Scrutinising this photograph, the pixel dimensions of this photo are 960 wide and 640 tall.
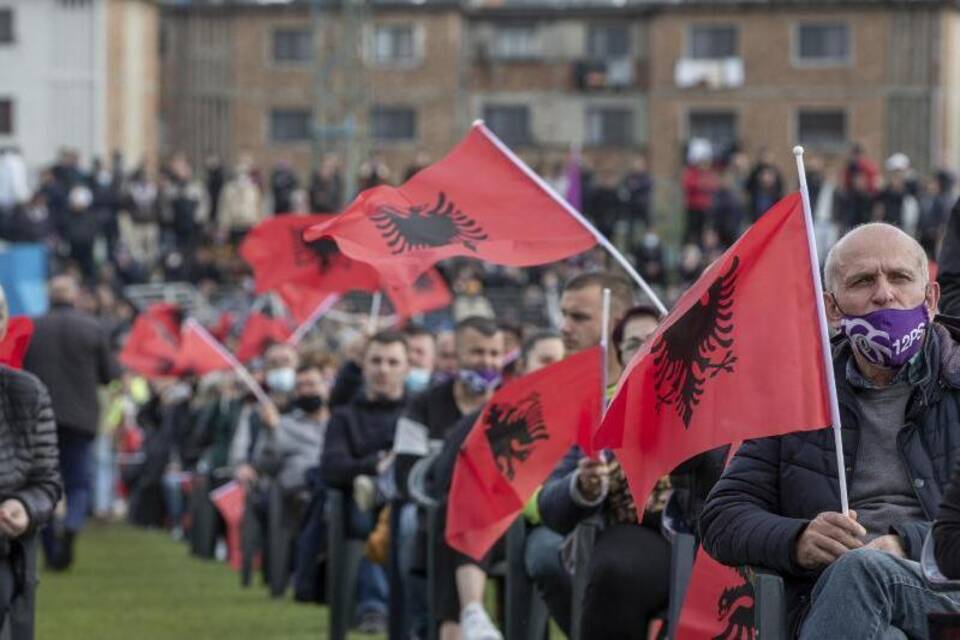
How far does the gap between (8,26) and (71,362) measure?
60.5m

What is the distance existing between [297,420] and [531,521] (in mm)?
6975

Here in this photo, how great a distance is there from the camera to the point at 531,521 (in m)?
12.2

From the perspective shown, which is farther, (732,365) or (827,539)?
(732,365)

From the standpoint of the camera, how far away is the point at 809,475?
7855 mm

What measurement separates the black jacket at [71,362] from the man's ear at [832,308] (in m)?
13.5

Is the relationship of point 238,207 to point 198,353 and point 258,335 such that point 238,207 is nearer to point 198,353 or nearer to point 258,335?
point 198,353

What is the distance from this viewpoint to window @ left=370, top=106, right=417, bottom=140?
87.2 meters

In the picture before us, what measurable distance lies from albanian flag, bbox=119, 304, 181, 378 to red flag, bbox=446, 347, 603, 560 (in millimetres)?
15861

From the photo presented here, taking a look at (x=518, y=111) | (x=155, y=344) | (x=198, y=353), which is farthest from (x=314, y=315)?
(x=518, y=111)

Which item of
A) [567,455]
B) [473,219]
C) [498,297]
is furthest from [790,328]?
[498,297]

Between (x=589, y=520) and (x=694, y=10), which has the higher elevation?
(x=694, y=10)

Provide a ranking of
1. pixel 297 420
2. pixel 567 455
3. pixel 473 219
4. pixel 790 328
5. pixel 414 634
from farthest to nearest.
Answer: pixel 297 420, pixel 414 634, pixel 473 219, pixel 567 455, pixel 790 328

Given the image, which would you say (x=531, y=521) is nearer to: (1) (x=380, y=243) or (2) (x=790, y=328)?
(1) (x=380, y=243)

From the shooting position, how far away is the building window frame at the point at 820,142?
84.6 metres
